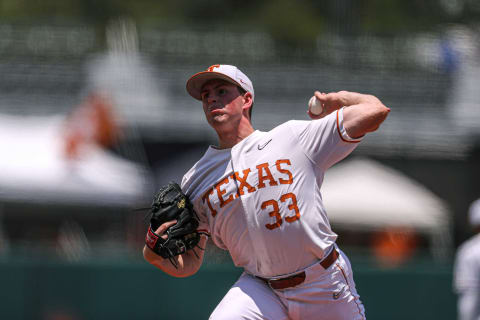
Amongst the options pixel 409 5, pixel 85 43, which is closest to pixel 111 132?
pixel 85 43

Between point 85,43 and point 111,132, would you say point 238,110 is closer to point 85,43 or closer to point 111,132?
point 111,132

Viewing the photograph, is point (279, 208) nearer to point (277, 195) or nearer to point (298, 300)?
point (277, 195)

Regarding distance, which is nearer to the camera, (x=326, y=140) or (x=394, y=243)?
(x=326, y=140)

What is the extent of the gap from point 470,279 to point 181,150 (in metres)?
10.5

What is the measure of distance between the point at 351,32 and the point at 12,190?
9436mm

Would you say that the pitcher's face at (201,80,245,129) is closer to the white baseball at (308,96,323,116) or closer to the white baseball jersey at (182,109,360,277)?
the white baseball jersey at (182,109,360,277)

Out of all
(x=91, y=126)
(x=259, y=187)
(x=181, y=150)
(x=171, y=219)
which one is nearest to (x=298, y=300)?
(x=259, y=187)

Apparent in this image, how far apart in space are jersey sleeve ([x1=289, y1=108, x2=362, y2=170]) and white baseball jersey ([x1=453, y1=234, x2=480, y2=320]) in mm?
4637

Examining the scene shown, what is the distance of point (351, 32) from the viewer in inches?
809

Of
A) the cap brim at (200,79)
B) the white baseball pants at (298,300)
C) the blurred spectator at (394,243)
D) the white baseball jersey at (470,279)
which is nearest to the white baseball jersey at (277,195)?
the white baseball pants at (298,300)

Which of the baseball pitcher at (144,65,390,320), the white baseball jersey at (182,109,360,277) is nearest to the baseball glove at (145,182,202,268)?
the baseball pitcher at (144,65,390,320)

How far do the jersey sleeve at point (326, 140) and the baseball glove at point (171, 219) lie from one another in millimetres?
743

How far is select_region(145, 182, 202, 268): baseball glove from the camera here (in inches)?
179

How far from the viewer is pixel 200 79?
4.71 m
